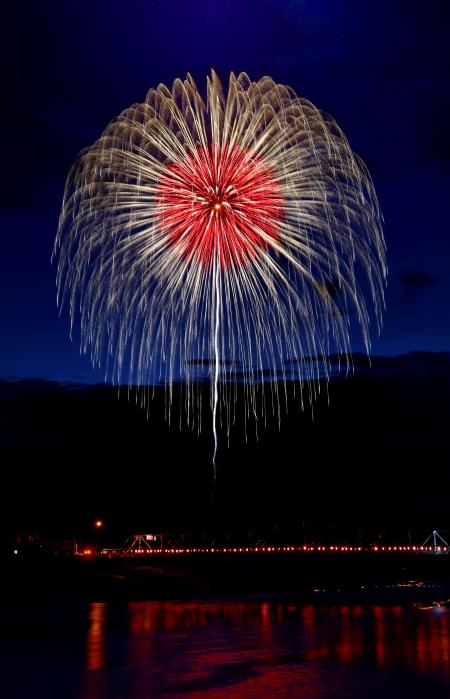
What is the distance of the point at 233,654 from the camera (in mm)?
46781

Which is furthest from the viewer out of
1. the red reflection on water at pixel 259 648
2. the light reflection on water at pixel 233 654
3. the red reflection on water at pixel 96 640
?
the red reflection on water at pixel 96 640

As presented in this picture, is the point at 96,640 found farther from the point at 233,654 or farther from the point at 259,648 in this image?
the point at 233,654

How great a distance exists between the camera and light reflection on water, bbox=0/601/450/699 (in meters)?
36.7

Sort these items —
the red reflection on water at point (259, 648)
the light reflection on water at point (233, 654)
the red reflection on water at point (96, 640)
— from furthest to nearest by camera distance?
the red reflection on water at point (96, 640)
the red reflection on water at point (259, 648)
the light reflection on water at point (233, 654)

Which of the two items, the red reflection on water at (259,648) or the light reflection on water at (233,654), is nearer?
the light reflection on water at (233,654)

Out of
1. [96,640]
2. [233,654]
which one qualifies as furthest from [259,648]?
[96,640]

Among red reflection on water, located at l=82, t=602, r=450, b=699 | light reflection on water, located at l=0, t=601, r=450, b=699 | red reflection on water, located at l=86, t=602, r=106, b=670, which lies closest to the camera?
light reflection on water, located at l=0, t=601, r=450, b=699

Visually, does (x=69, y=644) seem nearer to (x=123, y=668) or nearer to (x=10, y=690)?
(x=123, y=668)

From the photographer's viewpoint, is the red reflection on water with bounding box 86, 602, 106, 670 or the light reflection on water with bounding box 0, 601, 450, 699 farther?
the red reflection on water with bounding box 86, 602, 106, 670

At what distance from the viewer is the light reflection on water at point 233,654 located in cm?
3670

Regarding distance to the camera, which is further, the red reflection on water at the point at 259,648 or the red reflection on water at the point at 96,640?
the red reflection on water at the point at 96,640

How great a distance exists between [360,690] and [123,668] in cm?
1204

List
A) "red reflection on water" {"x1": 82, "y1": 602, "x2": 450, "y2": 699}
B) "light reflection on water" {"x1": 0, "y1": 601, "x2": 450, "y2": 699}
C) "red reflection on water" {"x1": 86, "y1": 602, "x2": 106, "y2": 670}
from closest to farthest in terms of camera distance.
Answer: "light reflection on water" {"x1": 0, "y1": 601, "x2": 450, "y2": 699}
"red reflection on water" {"x1": 82, "y1": 602, "x2": 450, "y2": 699}
"red reflection on water" {"x1": 86, "y1": 602, "x2": 106, "y2": 670}

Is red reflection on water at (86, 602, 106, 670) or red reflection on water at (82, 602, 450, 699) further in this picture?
red reflection on water at (86, 602, 106, 670)
